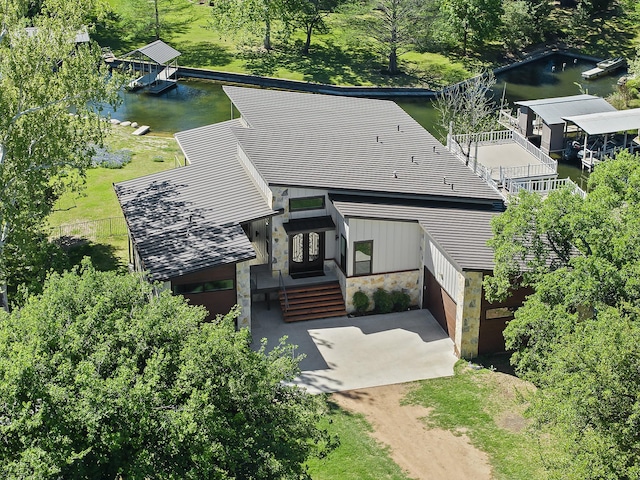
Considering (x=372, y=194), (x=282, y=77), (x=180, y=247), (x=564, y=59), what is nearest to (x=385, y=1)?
(x=282, y=77)

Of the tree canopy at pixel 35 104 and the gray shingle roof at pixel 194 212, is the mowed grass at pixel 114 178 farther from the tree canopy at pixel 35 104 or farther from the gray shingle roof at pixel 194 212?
the tree canopy at pixel 35 104

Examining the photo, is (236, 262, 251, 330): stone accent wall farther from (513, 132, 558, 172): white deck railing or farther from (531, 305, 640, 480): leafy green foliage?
(513, 132, 558, 172): white deck railing

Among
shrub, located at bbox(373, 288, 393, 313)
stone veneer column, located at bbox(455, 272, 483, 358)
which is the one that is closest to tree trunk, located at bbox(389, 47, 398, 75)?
shrub, located at bbox(373, 288, 393, 313)

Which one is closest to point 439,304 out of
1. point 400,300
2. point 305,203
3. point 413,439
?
point 400,300

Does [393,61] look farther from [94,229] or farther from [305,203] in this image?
[305,203]

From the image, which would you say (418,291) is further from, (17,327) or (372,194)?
(17,327)

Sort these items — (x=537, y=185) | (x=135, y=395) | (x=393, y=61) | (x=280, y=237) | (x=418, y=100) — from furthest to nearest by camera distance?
(x=393, y=61) → (x=418, y=100) → (x=537, y=185) → (x=280, y=237) → (x=135, y=395)
